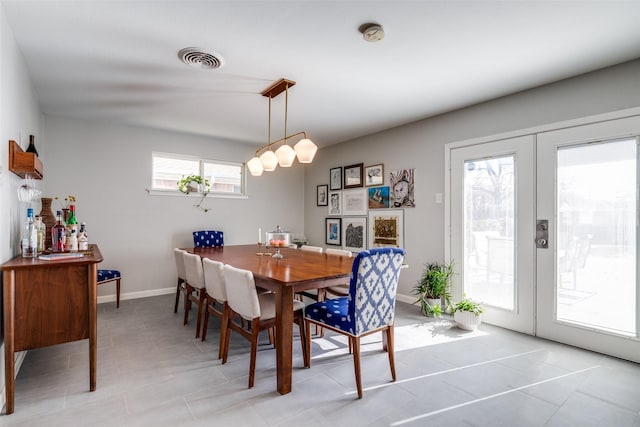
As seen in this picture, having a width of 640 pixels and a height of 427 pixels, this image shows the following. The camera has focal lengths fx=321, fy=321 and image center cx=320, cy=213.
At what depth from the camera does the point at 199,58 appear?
249cm

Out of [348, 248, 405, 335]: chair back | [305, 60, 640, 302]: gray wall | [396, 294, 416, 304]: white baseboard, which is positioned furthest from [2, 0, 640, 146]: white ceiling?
[396, 294, 416, 304]: white baseboard

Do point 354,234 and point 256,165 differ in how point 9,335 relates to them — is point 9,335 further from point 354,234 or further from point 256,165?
point 354,234

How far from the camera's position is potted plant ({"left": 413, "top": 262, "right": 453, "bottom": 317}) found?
142 inches

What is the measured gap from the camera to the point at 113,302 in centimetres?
418

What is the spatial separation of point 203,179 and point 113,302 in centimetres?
206

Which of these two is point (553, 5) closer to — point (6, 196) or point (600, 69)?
point (600, 69)

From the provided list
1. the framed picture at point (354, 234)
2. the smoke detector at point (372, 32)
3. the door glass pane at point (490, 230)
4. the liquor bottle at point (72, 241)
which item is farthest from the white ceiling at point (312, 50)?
the framed picture at point (354, 234)

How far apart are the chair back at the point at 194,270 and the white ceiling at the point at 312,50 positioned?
162 cm

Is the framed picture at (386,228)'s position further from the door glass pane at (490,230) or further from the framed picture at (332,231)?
the door glass pane at (490,230)

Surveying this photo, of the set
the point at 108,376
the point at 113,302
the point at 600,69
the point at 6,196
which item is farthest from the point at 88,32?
the point at 600,69

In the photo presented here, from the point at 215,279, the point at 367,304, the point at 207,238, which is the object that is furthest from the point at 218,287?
the point at 207,238

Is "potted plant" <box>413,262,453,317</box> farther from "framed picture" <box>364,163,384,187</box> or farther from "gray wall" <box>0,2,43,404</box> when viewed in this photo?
"gray wall" <box>0,2,43,404</box>

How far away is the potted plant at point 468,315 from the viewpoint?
10.3 feet

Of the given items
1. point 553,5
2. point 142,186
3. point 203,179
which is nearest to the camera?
point 553,5
